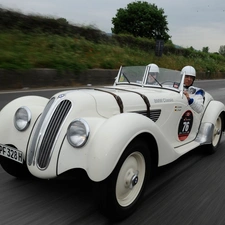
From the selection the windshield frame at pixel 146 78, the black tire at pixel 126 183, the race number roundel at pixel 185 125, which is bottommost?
the black tire at pixel 126 183

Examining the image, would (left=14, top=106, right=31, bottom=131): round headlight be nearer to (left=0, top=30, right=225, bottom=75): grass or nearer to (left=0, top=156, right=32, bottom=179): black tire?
(left=0, top=156, right=32, bottom=179): black tire

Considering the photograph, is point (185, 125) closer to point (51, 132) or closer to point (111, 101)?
point (111, 101)

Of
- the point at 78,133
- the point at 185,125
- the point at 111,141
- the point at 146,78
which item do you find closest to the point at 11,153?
the point at 78,133

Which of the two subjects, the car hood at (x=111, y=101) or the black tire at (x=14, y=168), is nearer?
the car hood at (x=111, y=101)

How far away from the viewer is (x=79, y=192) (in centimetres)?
302

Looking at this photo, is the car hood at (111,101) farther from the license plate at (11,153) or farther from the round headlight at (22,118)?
the license plate at (11,153)

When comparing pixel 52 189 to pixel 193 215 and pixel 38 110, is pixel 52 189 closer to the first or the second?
pixel 38 110

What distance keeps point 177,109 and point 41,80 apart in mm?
8762

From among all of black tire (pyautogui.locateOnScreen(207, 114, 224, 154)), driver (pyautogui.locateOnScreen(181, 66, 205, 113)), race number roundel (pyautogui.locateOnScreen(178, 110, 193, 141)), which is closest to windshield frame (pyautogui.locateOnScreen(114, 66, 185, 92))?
driver (pyautogui.locateOnScreen(181, 66, 205, 113))

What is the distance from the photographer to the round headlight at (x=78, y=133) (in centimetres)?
251

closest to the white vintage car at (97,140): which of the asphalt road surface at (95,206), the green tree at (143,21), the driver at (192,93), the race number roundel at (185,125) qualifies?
the asphalt road surface at (95,206)

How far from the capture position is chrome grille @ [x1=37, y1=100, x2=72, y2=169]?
2.61 m

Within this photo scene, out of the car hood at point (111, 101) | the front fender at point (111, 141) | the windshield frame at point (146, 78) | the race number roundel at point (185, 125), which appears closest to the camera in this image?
the front fender at point (111, 141)

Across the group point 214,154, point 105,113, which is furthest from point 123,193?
point 214,154
